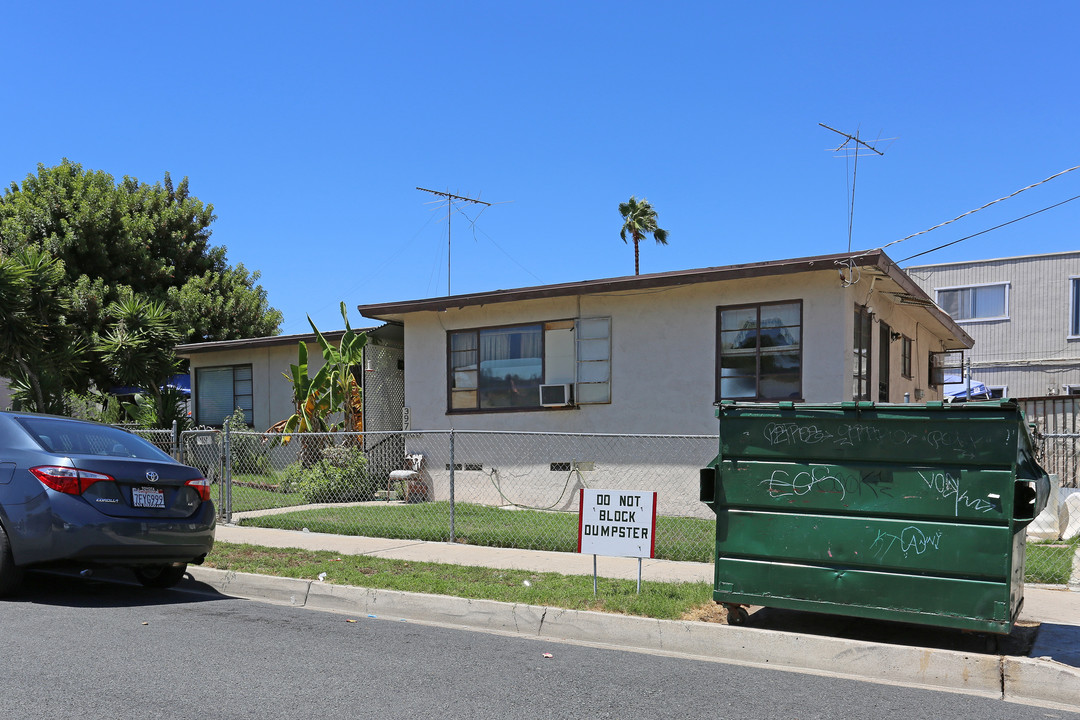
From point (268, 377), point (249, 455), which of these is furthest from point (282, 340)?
point (249, 455)

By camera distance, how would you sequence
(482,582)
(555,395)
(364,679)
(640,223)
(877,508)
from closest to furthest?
(364,679), (877,508), (482,582), (555,395), (640,223)

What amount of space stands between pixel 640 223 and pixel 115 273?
21.7 metres

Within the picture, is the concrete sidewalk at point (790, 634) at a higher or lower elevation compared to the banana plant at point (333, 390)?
lower

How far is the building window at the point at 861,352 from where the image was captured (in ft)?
42.6

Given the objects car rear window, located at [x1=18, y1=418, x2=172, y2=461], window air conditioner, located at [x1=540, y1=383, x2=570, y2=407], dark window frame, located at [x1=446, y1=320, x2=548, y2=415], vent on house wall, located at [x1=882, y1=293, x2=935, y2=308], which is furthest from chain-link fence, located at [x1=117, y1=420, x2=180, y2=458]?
vent on house wall, located at [x1=882, y1=293, x2=935, y2=308]

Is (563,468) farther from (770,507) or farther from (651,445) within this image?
(770,507)

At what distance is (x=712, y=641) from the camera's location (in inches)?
249

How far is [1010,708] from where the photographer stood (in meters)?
5.08

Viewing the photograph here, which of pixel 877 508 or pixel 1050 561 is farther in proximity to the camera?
pixel 1050 561

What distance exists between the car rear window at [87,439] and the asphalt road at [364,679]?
131 cm

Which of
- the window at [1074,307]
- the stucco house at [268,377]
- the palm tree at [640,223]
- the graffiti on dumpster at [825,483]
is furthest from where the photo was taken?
the palm tree at [640,223]

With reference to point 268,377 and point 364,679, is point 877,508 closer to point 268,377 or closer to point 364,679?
point 364,679

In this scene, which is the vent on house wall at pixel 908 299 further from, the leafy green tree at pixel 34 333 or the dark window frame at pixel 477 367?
the leafy green tree at pixel 34 333

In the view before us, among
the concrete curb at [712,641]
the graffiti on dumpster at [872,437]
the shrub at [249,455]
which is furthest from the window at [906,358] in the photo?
the shrub at [249,455]
